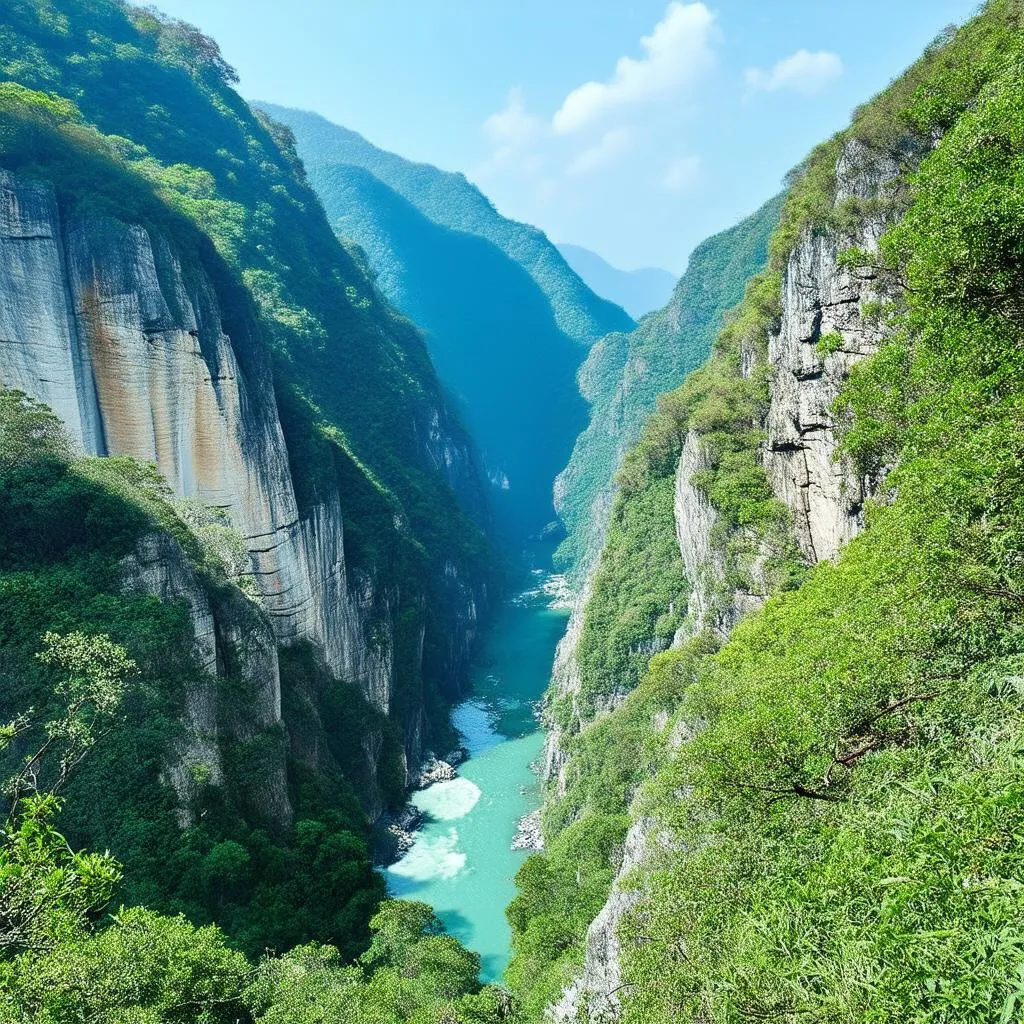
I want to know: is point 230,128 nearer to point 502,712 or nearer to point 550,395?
point 502,712

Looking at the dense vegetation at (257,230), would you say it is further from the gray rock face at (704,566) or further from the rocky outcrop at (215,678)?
the gray rock face at (704,566)

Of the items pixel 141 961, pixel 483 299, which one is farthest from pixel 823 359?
pixel 483 299

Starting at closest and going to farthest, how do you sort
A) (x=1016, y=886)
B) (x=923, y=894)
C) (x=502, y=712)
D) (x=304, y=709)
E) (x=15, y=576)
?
1. (x=1016, y=886)
2. (x=923, y=894)
3. (x=15, y=576)
4. (x=304, y=709)
5. (x=502, y=712)

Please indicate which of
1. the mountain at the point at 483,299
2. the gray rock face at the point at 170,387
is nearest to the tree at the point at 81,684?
the gray rock face at the point at 170,387

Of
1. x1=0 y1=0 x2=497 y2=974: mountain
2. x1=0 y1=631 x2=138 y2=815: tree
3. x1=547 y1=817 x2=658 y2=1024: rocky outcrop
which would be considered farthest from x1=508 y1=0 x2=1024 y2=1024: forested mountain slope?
x1=0 y1=631 x2=138 y2=815: tree

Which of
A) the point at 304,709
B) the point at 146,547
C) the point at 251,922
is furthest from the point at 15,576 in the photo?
the point at 304,709

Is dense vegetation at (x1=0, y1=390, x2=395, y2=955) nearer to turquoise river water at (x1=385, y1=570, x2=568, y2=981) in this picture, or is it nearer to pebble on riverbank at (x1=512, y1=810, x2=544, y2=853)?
turquoise river water at (x1=385, y1=570, x2=568, y2=981)

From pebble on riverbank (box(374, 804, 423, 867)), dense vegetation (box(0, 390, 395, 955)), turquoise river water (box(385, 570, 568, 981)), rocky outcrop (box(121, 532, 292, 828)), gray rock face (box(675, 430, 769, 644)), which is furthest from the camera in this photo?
pebble on riverbank (box(374, 804, 423, 867))
